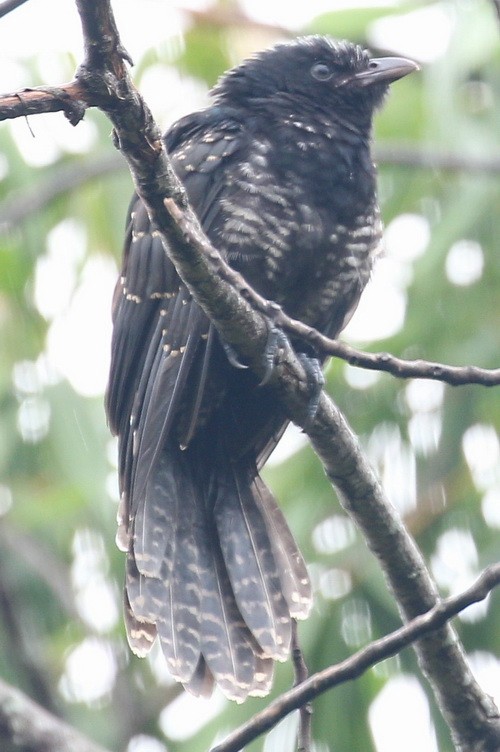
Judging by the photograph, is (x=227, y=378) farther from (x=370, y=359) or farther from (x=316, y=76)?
(x=316, y=76)

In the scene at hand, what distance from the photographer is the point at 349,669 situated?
8.40 feet

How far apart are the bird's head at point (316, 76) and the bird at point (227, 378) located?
0.02 meters

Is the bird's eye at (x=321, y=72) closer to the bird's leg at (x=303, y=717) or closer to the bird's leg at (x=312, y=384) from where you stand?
the bird's leg at (x=312, y=384)

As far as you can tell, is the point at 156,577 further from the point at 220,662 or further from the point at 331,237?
the point at 331,237

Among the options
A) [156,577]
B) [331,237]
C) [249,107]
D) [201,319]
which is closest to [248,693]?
[156,577]

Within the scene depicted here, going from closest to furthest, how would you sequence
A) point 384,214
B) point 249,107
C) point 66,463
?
point 249,107, point 66,463, point 384,214

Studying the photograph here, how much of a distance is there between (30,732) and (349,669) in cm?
170

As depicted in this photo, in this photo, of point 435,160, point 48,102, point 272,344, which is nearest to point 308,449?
point 435,160

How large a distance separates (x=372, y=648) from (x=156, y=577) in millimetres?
1455

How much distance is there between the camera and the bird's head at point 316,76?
4.25 m

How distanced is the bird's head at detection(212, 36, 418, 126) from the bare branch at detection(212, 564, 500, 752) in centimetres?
211

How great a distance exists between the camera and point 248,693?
3688 mm

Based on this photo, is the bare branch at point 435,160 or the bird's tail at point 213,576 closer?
the bird's tail at point 213,576

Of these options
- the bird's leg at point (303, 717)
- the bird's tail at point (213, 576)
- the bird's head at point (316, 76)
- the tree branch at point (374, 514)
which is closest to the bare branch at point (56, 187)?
the bird's head at point (316, 76)
